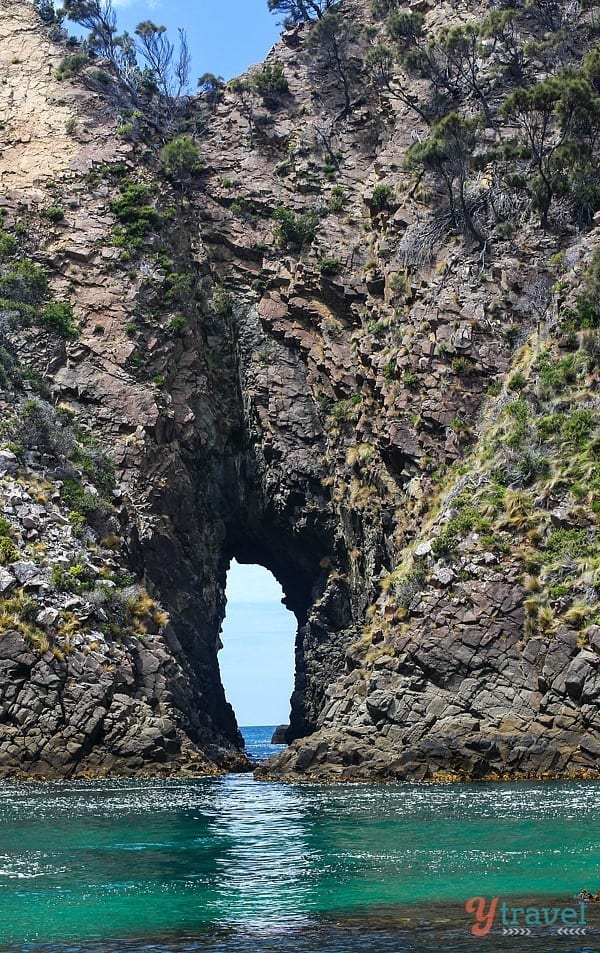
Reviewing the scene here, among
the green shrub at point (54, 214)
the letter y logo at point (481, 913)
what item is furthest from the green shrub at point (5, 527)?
the letter y logo at point (481, 913)

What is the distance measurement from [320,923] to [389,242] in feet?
174

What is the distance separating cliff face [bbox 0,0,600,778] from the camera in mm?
42000

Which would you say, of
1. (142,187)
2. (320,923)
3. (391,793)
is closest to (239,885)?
(320,923)

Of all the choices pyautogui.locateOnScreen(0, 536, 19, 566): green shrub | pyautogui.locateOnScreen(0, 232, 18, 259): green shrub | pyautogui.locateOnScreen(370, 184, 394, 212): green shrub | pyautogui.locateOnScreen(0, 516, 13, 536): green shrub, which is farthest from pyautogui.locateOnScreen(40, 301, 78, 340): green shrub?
pyautogui.locateOnScreen(370, 184, 394, 212): green shrub

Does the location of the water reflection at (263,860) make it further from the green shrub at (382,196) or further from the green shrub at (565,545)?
the green shrub at (382,196)

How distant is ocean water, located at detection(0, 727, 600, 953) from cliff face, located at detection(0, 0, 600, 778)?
300 inches

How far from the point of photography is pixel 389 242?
6394cm

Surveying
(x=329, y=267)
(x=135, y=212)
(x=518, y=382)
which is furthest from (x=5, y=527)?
(x=329, y=267)

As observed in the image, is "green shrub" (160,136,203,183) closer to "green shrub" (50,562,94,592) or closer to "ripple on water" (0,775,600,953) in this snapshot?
"green shrub" (50,562,94,592)

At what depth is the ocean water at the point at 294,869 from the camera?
15.0 meters

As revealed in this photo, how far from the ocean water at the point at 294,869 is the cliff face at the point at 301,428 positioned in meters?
7.61

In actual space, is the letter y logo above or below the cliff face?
below

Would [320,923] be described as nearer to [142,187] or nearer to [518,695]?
[518,695]

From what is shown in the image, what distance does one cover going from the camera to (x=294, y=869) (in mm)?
21031
